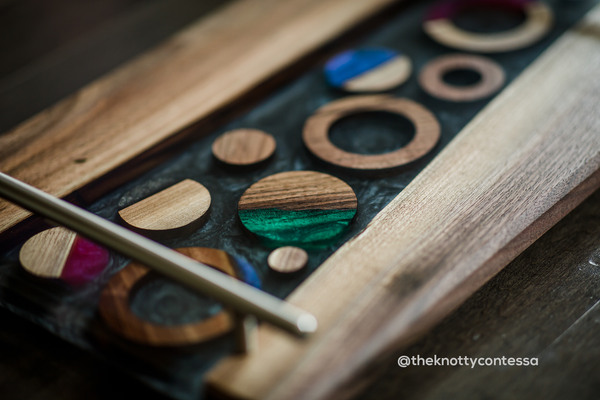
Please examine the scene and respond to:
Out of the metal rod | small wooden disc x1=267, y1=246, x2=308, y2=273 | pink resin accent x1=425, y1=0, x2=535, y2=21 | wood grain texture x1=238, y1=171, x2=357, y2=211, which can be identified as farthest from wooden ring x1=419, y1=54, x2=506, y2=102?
the metal rod

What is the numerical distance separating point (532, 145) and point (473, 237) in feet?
0.97

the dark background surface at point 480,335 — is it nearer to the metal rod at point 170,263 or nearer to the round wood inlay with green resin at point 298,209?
the round wood inlay with green resin at point 298,209

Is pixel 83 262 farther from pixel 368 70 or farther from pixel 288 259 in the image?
pixel 368 70

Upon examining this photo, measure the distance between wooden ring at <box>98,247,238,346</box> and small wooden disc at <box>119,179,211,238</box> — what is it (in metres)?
0.08

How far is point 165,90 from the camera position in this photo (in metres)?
1.28

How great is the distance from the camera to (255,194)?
1.02 m

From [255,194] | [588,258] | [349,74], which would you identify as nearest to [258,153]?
[255,194]

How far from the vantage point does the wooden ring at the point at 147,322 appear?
0.79 metres

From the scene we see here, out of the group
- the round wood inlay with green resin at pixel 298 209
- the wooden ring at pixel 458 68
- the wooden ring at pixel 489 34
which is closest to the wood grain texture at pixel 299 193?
the round wood inlay with green resin at pixel 298 209

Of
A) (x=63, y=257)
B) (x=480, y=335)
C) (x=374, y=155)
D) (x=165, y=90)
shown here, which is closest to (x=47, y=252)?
(x=63, y=257)

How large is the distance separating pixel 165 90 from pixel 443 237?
73cm

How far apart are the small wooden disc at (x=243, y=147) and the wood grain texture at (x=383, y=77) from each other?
0.26 m

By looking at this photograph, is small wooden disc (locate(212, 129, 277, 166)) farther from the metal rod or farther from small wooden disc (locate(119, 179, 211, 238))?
the metal rod

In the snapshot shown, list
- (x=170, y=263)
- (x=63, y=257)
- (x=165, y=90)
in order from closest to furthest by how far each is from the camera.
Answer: (x=170, y=263), (x=63, y=257), (x=165, y=90)
